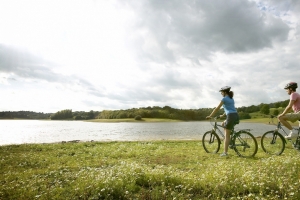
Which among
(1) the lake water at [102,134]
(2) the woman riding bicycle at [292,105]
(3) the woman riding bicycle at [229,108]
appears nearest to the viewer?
(2) the woman riding bicycle at [292,105]

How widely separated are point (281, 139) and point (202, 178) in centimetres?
767

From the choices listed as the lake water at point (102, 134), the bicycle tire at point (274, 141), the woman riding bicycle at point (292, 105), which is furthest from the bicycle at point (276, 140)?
the lake water at point (102, 134)

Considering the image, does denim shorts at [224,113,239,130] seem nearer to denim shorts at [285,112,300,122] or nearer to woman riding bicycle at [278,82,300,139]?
woman riding bicycle at [278,82,300,139]

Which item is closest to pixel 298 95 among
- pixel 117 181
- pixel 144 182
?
pixel 144 182

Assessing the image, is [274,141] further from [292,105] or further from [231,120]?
[231,120]

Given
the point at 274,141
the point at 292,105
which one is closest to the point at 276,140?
the point at 274,141

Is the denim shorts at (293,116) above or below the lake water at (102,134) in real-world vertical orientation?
above

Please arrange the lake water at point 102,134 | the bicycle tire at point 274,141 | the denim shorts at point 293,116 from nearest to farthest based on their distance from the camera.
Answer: the denim shorts at point 293,116 → the bicycle tire at point 274,141 → the lake water at point 102,134

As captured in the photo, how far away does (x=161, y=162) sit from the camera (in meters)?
11.4

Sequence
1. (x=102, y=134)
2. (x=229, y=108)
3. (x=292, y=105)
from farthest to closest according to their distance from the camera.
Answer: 1. (x=102, y=134)
2. (x=229, y=108)
3. (x=292, y=105)

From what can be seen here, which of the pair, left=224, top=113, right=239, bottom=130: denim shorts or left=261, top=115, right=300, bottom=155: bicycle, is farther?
left=261, top=115, right=300, bottom=155: bicycle

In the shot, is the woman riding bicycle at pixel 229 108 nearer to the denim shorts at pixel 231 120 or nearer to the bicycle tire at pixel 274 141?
the denim shorts at pixel 231 120

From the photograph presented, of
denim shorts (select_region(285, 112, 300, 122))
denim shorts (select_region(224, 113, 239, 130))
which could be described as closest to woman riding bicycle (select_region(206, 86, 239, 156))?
denim shorts (select_region(224, 113, 239, 130))

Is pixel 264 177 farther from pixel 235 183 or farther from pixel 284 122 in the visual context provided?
pixel 284 122
